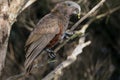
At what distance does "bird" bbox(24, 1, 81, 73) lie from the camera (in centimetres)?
425

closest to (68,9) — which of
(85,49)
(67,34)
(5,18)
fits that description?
(67,34)

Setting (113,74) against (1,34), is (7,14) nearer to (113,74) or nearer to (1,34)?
(1,34)

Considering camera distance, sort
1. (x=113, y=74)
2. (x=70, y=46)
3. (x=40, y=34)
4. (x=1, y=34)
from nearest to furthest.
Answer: (x=1, y=34), (x=40, y=34), (x=70, y=46), (x=113, y=74)

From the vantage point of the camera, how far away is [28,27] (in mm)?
6570

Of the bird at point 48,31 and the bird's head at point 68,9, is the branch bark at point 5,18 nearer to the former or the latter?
the bird at point 48,31

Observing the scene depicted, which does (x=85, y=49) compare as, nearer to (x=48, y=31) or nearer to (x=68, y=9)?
(x=68, y=9)

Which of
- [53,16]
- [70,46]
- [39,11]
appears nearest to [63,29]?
[53,16]

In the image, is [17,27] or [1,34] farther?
[17,27]

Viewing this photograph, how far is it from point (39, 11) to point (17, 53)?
2.19 feet

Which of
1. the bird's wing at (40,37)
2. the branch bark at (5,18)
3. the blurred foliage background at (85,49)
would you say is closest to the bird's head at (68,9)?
the bird's wing at (40,37)

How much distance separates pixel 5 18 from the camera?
414cm

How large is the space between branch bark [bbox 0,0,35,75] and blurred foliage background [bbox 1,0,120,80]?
1836mm

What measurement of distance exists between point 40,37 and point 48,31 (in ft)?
0.37

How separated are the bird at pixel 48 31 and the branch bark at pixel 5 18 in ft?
0.65
